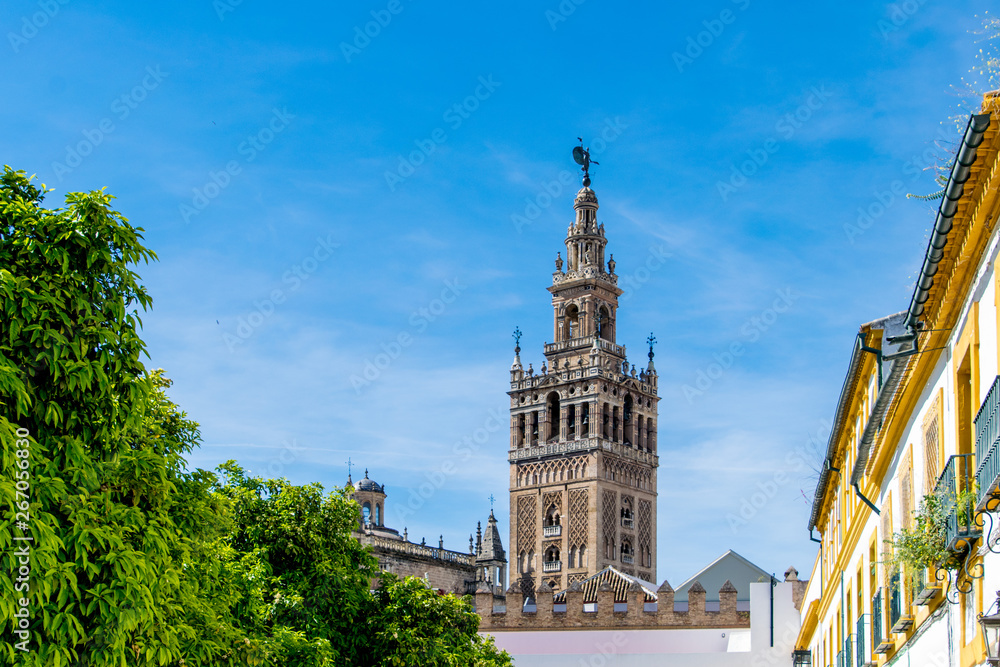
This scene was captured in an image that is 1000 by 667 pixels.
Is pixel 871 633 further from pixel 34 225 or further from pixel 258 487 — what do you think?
pixel 258 487

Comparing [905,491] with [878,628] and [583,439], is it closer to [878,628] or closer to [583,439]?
[878,628]

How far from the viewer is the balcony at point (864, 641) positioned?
57.3ft

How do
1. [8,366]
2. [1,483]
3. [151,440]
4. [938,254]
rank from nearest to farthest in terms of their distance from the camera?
1. [938,254]
2. [1,483]
3. [8,366]
4. [151,440]

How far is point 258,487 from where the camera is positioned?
2652 centimetres

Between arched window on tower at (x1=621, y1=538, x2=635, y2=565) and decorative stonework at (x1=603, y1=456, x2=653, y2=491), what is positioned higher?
decorative stonework at (x1=603, y1=456, x2=653, y2=491)

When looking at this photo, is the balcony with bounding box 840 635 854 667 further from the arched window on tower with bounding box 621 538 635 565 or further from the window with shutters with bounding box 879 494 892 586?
the arched window on tower with bounding box 621 538 635 565

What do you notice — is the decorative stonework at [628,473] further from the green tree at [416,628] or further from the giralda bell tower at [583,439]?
the green tree at [416,628]

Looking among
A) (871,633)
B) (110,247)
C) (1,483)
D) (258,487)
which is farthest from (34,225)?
(258,487)

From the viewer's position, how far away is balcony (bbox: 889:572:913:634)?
13266 mm

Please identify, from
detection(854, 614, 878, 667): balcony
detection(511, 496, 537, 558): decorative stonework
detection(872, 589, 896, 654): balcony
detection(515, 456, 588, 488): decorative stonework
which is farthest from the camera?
detection(511, 496, 537, 558): decorative stonework

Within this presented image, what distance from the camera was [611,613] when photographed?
58656 millimetres

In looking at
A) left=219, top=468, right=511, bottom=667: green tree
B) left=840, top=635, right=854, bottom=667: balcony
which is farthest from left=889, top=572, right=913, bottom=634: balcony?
left=219, top=468, right=511, bottom=667: green tree

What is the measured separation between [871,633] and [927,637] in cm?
486

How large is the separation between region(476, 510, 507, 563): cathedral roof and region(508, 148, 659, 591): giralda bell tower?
445 centimetres
